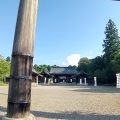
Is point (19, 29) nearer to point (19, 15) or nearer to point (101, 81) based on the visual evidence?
point (19, 15)

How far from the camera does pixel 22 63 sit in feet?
11.2

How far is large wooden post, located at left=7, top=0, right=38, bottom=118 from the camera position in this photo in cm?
339

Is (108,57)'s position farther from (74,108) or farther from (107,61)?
(74,108)

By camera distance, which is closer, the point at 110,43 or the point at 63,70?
the point at 110,43

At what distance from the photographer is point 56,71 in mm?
64250

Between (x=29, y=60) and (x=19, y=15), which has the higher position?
(x=19, y=15)

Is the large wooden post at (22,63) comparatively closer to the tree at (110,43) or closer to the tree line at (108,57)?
the tree line at (108,57)

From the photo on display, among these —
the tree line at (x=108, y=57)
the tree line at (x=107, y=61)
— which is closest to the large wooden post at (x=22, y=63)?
the tree line at (x=107, y=61)

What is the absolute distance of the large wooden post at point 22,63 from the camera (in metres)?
3.39

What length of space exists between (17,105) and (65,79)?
60.2 meters

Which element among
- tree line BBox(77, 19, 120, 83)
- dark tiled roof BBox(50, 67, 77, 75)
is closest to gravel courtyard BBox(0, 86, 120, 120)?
tree line BBox(77, 19, 120, 83)

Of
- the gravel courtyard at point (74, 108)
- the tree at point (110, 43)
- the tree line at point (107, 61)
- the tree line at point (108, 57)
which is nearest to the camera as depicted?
the gravel courtyard at point (74, 108)

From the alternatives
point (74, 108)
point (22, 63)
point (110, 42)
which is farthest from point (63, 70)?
point (22, 63)

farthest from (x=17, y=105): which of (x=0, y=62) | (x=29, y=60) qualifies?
(x=0, y=62)
